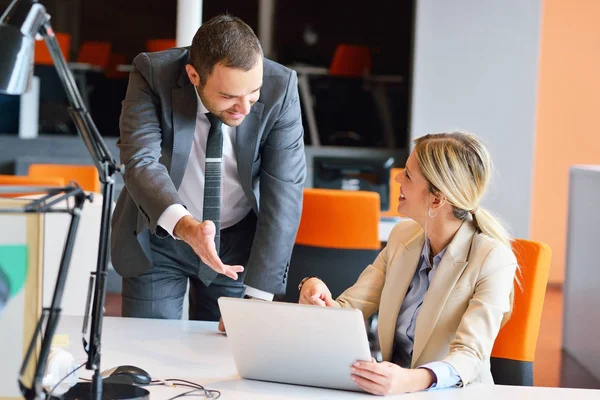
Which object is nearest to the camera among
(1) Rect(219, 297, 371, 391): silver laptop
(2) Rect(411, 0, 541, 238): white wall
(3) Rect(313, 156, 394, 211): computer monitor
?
(1) Rect(219, 297, 371, 391): silver laptop

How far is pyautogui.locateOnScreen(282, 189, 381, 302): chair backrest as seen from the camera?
398 centimetres

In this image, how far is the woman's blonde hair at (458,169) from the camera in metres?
2.00

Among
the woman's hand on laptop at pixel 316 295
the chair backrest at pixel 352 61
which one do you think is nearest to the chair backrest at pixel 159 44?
the chair backrest at pixel 352 61

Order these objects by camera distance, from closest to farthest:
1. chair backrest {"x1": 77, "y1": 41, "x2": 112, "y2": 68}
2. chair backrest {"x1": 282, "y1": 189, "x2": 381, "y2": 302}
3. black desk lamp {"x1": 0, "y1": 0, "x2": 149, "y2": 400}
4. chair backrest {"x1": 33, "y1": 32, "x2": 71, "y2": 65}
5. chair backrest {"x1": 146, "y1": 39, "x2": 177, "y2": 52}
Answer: black desk lamp {"x1": 0, "y1": 0, "x2": 149, "y2": 400}
chair backrest {"x1": 282, "y1": 189, "x2": 381, "y2": 302}
chair backrest {"x1": 33, "y1": 32, "x2": 71, "y2": 65}
chair backrest {"x1": 146, "y1": 39, "x2": 177, "y2": 52}
chair backrest {"x1": 77, "y1": 41, "x2": 112, "y2": 68}

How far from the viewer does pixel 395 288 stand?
2098 millimetres

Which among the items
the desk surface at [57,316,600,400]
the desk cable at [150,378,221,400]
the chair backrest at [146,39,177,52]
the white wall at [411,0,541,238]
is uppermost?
the chair backrest at [146,39,177,52]

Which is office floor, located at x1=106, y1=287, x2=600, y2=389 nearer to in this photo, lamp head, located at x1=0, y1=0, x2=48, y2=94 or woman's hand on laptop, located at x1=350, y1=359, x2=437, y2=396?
woman's hand on laptop, located at x1=350, y1=359, x2=437, y2=396

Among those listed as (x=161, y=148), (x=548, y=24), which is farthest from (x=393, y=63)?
(x=161, y=148)

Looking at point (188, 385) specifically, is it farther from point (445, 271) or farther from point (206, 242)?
point (445, 271)

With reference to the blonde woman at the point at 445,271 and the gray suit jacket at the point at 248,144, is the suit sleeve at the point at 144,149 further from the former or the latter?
the blonde woman at the point at 445,271

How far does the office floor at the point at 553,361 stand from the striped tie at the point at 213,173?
2.50 metres

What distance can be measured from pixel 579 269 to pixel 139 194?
11.5ft

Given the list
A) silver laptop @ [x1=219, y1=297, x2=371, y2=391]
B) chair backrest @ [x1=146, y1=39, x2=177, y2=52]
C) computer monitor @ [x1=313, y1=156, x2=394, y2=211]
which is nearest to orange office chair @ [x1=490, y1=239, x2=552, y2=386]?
silver laptop @ [x1=219, y1=297, x2=371, y2=391]

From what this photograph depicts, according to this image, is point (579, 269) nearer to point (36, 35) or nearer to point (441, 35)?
point (441, 35)
